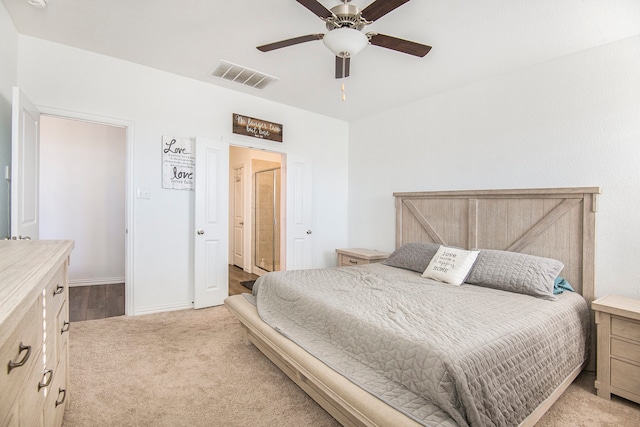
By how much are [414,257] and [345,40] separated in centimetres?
212

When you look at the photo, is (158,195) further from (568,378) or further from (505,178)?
(568,378)

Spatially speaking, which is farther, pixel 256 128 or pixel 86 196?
pixel 86 196

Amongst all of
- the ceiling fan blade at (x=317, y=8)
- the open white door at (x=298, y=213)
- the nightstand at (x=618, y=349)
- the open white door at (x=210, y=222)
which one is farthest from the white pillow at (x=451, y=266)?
the open white door at (x=210, y=222)

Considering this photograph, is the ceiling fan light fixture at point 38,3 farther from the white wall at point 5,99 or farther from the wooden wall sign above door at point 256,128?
the wooden wall sign above door at point 256,128

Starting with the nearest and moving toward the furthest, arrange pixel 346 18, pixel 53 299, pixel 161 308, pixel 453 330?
pixel 53 299, pixel 453 330, pixel 346 18, pixel 161 308

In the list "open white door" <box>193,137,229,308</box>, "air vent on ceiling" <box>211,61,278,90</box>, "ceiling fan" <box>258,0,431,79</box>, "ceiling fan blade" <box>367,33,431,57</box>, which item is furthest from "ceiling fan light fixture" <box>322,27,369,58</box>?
"open white door" <box>193,137,229,308</box>

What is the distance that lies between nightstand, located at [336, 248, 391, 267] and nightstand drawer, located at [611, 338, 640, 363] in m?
2.34

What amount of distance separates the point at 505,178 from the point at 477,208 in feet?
1.26

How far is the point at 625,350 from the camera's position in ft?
6.60

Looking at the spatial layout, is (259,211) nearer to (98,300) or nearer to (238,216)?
(238,216)

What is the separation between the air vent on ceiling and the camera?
3.18 metres

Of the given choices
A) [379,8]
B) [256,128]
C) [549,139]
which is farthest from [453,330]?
[256,128]

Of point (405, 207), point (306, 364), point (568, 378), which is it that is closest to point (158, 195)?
point (306, 364)

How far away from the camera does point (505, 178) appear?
10.1 ft
